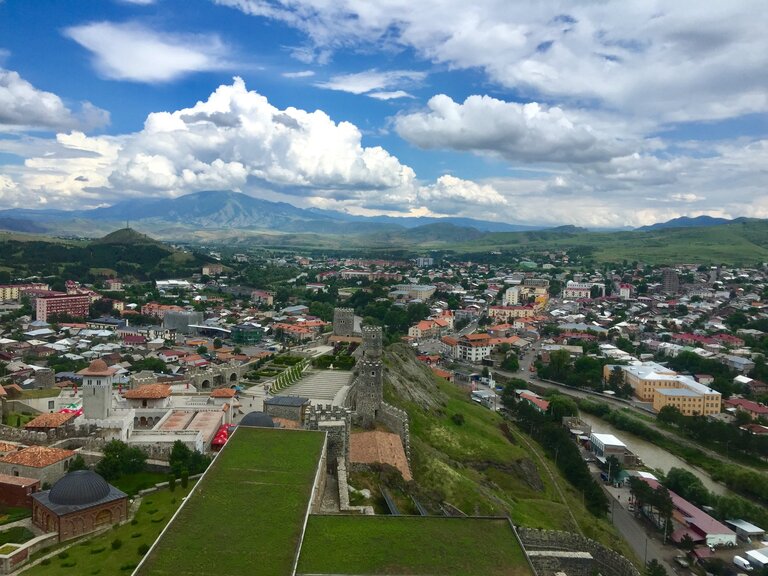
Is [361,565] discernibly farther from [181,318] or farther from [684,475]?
[181,318]

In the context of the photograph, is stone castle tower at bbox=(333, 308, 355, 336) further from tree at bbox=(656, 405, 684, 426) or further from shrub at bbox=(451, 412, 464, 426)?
tree at bbox=(656, 405, 684, 426)

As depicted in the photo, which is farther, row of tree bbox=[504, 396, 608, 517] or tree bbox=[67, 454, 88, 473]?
row of tree bbox=[504, 396, 608, 517]

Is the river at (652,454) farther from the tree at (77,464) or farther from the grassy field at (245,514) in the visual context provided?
the tree at (77,464)

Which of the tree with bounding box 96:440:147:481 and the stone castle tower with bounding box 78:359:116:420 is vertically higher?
the stone castle tower with bounding box 78:359:116:420

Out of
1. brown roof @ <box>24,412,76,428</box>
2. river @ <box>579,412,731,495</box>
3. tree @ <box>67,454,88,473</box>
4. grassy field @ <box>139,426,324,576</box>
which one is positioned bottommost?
river @ <box>579,412,731,495</box>

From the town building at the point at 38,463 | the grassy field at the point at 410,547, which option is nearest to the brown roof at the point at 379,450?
the grassy field at the point at 410,547

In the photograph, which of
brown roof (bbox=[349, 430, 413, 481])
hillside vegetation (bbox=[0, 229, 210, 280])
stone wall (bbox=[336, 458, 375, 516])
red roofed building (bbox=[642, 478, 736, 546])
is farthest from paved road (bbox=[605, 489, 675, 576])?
hillside vegetation (bbox=[0, 229, 210, 280])

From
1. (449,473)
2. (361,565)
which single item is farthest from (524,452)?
(361,565)

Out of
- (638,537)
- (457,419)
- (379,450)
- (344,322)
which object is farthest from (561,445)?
(344,322)
